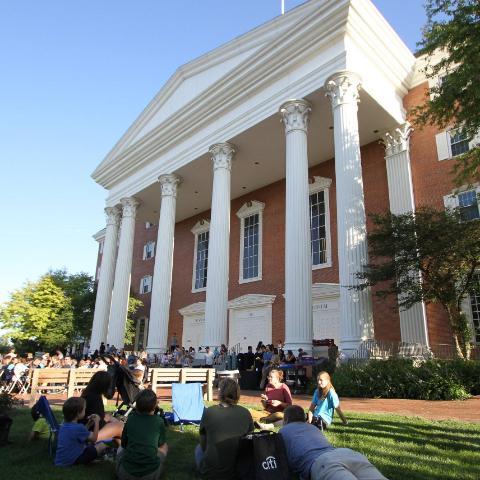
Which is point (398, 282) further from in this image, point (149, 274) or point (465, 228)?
point (149, 274)

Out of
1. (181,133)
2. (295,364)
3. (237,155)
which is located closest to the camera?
(295,364)

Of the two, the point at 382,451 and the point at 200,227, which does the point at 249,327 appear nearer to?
the point at 200,227

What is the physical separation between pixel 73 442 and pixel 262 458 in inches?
108

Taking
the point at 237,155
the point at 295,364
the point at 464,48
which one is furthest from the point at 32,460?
the point at 237,155

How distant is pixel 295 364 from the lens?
1475 centimetres

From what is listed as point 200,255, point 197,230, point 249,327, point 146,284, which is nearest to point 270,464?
point 249,327

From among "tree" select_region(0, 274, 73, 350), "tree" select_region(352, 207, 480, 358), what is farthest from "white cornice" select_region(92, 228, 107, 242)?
"tree" select_region(352, 207, 480, 358)

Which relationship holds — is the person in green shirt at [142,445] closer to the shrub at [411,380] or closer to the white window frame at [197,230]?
the shrub at [411,380]

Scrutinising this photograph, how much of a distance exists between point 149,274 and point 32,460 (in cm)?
3362

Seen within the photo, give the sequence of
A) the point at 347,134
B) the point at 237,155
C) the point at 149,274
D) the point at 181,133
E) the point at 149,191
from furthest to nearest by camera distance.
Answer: the point at 149,274 → the point at 149,191 → the point at 181,133 → the point at 237,155 → the point at 347,134

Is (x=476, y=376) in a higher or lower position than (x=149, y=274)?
lower

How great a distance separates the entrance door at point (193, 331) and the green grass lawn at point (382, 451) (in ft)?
75.4

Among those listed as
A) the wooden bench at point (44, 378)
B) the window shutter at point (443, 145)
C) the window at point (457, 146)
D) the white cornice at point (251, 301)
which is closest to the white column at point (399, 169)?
the window shutter at point (443, 145)

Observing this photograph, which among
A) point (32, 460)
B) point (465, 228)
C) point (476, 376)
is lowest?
point (32, 460)
